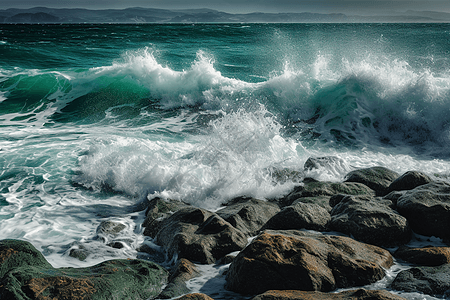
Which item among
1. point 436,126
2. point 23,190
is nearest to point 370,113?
point 436,126

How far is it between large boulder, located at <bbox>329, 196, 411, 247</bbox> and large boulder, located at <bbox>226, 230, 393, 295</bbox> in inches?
22.3

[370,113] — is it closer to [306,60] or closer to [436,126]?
[436,126]

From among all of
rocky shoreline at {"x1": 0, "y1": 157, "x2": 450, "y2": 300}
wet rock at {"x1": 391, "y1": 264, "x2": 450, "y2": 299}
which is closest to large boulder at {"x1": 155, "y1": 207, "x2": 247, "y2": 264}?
rocky shoreline at {"x1": 0, "y1": 157, "x2": 450, "y2": 300}

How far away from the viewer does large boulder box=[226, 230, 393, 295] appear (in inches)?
102

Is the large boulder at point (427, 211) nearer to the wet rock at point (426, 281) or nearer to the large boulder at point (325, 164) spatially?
the wet rock at point (426, 281)

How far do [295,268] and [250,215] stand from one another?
160 centimetres

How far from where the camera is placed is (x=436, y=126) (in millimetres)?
9023

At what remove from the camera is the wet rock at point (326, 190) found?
197 inches

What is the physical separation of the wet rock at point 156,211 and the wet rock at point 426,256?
9.45ft

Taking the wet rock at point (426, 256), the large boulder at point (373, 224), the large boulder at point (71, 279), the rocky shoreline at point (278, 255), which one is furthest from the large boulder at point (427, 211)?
the large boulder at point (71, 279)

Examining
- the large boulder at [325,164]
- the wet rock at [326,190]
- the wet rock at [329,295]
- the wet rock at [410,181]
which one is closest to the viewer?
the wet rock at [329,295]

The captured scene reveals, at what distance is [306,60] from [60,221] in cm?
1713

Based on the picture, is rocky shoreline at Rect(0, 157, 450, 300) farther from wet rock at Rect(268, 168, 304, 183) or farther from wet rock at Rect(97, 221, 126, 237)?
wet rock at Rect(268, 168, 304, 183)

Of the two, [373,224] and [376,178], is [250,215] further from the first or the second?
[376,178]
